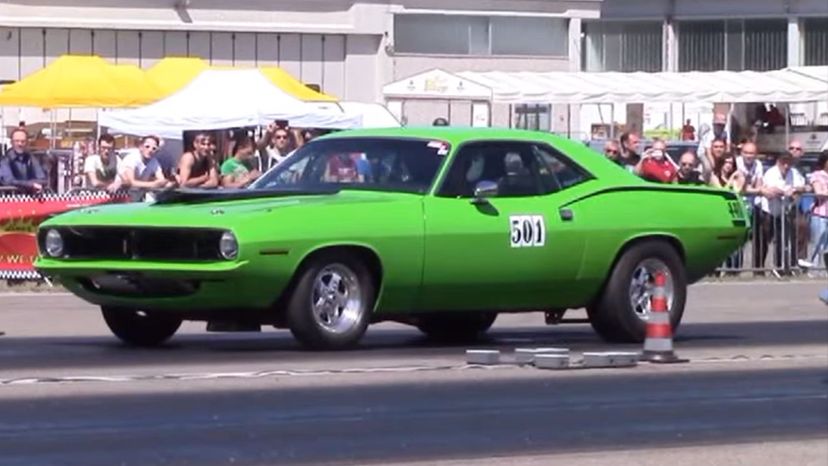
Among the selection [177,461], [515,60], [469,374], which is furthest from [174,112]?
[515,60]

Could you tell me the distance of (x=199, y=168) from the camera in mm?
20844

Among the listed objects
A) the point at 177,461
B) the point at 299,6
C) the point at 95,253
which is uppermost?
the point at 299,6

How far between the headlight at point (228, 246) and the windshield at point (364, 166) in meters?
1.46

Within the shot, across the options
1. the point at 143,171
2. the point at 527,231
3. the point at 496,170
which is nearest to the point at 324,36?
the point at 143,171

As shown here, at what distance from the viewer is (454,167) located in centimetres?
1498

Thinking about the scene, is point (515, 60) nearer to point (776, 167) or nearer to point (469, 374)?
point (776, 167)

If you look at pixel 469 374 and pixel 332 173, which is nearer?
pixel 469 374

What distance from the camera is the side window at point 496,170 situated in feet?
49.1

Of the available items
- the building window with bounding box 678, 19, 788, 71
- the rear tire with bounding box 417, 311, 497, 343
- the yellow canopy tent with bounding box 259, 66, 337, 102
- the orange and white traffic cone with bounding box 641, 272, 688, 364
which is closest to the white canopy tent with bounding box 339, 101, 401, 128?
the yellow canopy tent with bounding box 259, 66, 337, 102

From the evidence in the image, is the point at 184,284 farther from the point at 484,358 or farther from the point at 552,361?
the point at 552,361

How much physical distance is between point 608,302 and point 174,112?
469 inches

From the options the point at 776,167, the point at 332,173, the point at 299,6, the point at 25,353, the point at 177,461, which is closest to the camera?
the point at 177,461

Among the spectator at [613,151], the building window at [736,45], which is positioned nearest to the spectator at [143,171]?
the spectator at [613,151]

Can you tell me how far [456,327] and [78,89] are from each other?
46.9ft
